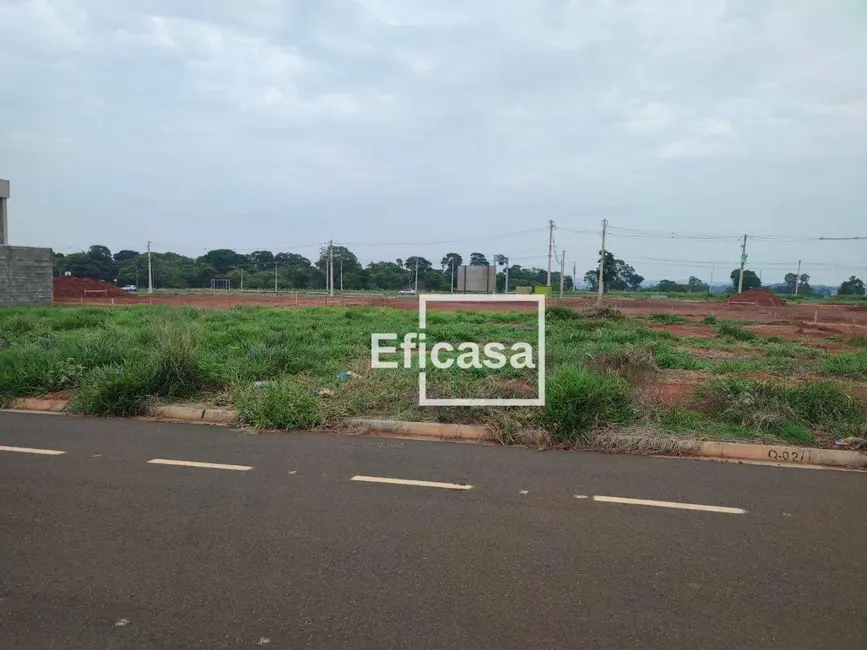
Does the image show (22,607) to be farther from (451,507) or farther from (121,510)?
(451,507)

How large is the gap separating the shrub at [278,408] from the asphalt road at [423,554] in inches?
47.1

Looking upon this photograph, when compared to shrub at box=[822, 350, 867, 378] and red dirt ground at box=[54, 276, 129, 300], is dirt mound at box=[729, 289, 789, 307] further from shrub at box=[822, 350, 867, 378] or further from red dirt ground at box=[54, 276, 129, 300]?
red dirt ground at box=[54, 276, 129, 300]

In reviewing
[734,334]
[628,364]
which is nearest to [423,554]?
[628,364]

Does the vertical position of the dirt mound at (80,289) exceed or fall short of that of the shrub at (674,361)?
it exceeds it

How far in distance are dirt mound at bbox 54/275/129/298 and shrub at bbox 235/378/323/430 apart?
43939 mm

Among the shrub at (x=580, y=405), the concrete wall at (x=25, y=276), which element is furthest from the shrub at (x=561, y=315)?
the concrete wall at (x=25, y=276)

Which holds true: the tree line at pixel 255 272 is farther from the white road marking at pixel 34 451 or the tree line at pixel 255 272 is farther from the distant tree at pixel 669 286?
the white road marking at pixel 34 451

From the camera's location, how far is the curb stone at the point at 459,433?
6.36 m

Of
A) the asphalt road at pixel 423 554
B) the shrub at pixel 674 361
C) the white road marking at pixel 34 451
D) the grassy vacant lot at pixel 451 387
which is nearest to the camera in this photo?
the asphalt road at pixel 423 554

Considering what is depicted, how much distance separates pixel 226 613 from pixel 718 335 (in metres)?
19.0

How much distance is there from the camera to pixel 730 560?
3.91 metres

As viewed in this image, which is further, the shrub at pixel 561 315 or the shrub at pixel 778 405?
the shrub at pixel 561 315

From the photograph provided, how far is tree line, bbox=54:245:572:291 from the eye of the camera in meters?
87.8

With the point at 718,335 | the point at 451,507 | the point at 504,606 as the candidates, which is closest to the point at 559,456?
the point at 451,507
